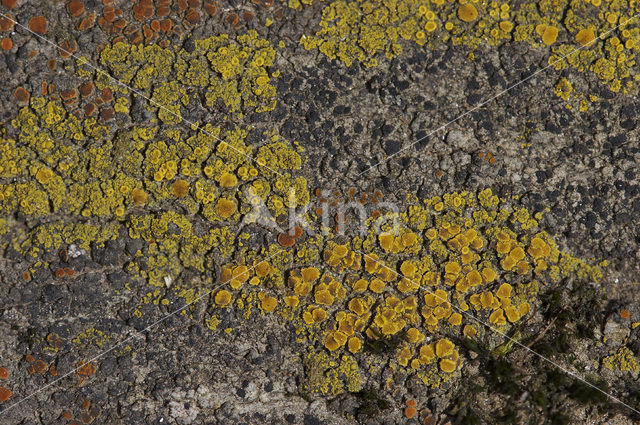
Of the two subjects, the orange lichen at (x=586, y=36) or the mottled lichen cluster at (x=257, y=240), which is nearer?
the mottled lichen cluster at (x=257, y=240)

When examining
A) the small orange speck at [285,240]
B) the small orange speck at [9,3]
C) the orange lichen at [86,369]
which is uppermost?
the small orange speck at [9,3]

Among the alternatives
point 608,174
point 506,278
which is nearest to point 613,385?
point 506,278

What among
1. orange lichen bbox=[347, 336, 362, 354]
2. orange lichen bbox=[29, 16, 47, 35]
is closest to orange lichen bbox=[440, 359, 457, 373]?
orange lichen bbox=[347, 336, 362, 354]

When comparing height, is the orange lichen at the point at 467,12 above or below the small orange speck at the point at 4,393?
above

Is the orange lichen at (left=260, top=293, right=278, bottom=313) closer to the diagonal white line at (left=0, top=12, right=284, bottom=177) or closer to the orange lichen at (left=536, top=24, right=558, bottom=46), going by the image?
the diagonal white line at (left=0, top=12, right=284, bottom=177)

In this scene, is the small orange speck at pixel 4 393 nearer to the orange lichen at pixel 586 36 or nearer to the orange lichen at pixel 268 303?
the orange lichen at pixel 268 303

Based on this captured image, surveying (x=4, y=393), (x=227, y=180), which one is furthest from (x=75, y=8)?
(x=4, y=393)

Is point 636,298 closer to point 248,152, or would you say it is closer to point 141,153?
point 248,152

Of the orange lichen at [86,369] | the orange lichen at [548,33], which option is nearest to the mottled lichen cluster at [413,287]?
the orange lichen at [86,369]
